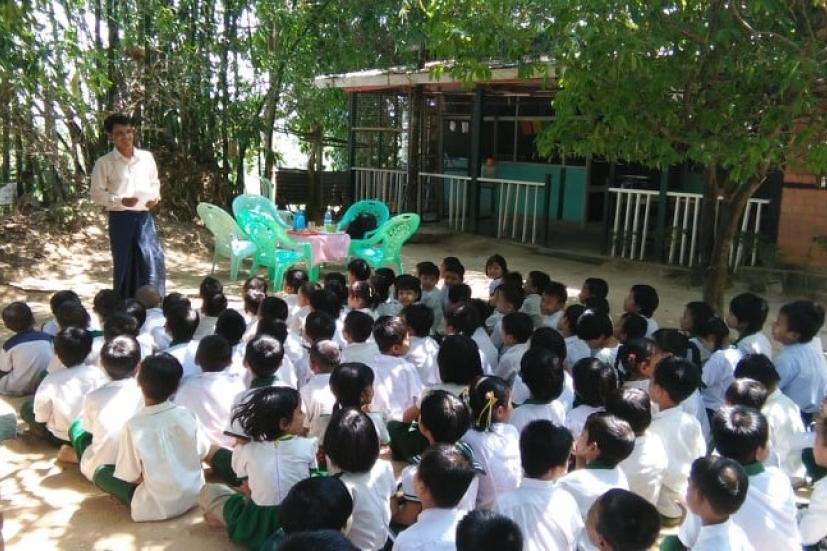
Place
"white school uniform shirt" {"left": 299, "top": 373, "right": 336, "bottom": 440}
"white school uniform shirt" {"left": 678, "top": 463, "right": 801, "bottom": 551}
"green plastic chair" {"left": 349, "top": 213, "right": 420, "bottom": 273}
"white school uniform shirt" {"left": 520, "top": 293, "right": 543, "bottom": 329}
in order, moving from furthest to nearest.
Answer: "green plastic chair" {"left": 349, "top": 213, "right": 420, "bottom": 273}, "white school uniform shirt" {"left": 520, "top": 293, "right": 543, "bottom": 329}, "white school uniform shirt" {"left": 299, "top": 373, "right": 336, "bottom": 440}, "white school uniform shirt" {"left": 678, "top": 463, "right": 801, "bottom": 551}

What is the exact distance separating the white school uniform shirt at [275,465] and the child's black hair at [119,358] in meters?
0.77

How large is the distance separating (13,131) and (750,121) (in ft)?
24.5

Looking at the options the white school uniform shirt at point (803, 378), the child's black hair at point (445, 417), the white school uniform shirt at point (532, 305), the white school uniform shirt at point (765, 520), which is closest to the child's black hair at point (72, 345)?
the child's black hair at point (445, 417)

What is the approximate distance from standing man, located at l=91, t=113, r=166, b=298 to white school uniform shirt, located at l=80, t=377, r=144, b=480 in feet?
7.67

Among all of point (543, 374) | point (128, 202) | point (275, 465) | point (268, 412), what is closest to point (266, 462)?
point (275, 465)

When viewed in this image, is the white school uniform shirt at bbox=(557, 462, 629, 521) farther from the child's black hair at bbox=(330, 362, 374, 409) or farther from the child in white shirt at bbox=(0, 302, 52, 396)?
the child in white shirt at bbox=(0, 302, 52, 396)

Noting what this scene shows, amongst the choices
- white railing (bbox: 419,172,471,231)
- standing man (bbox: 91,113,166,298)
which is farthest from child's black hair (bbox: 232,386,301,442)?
white railing (bbox: 419,172,471,231)

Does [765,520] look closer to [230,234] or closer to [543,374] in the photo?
[543,374]

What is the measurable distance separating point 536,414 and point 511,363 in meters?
0.72

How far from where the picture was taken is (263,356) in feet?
10.5

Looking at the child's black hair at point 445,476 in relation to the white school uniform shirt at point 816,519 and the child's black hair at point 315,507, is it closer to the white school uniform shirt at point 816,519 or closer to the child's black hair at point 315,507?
the child's black hair at point 315,507

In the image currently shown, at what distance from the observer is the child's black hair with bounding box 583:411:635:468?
2.41m

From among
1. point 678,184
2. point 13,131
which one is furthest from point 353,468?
point 678,184

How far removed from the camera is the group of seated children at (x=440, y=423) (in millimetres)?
2150
